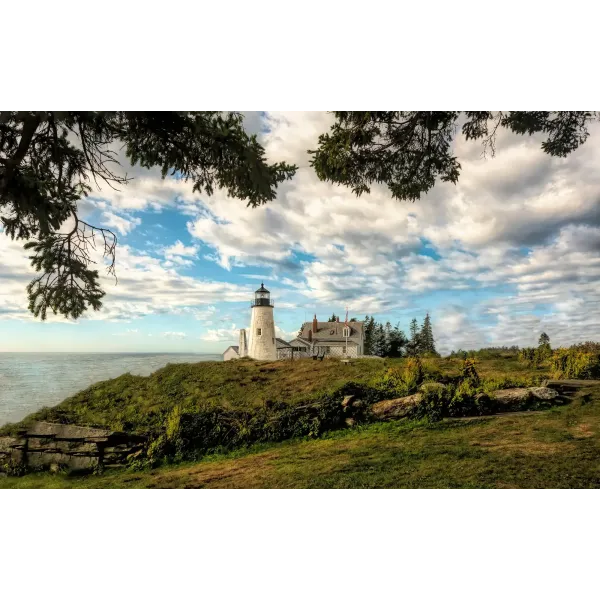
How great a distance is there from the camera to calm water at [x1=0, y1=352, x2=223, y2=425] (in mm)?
3852

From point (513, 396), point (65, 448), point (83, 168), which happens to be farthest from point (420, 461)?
point (83, 168)

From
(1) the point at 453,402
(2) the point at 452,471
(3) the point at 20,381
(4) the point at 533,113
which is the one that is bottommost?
(2) the point at 452,471

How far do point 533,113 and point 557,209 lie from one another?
36.7 inches

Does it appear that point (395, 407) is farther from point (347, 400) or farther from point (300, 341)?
point (300, 341)

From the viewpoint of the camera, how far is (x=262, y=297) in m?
3.92

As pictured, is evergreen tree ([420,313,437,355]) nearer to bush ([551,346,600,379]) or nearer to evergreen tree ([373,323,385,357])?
Answer: evergreen tree ([373,323,385,357])

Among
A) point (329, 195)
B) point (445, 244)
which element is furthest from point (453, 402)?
point (329, 195)

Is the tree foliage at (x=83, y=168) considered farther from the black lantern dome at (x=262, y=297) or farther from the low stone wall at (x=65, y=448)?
the low stone wall at (x=65, y=448)

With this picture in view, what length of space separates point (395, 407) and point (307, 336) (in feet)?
3.62

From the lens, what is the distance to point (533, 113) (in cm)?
370

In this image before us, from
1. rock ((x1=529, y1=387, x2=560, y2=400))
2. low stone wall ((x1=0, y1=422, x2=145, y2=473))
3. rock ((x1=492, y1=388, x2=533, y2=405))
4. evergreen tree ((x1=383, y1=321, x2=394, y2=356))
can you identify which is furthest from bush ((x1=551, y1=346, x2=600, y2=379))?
low stone wall ((x1=0, y1=422, x2=145, y2=473))

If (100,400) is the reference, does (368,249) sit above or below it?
above

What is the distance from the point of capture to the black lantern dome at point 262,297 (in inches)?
155
